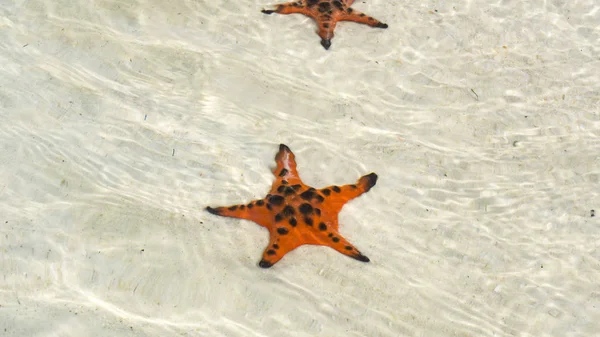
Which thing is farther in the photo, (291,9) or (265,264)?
(291,9)

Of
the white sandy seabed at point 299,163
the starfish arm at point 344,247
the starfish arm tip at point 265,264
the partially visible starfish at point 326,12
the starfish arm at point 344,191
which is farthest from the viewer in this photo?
the partially visible starfish at point 326,12

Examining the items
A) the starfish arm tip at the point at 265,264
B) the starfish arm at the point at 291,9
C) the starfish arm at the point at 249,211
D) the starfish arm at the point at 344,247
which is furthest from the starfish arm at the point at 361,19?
the starfish arm tip at the point at 265,264

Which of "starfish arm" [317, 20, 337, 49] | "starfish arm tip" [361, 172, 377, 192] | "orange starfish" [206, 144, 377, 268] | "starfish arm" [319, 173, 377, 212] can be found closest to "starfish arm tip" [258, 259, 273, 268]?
"orange starfish" [206, 144, 377, 268]

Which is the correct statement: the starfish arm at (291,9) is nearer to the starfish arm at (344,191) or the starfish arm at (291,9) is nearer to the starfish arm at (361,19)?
the starfish arm at (361,19)

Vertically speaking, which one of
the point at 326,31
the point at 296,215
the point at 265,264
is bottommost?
the point at 265,264

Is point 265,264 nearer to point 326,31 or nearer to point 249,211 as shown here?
point 249,211

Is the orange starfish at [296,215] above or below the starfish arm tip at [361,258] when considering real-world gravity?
above

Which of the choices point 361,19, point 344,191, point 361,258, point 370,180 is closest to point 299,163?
point 344,191
